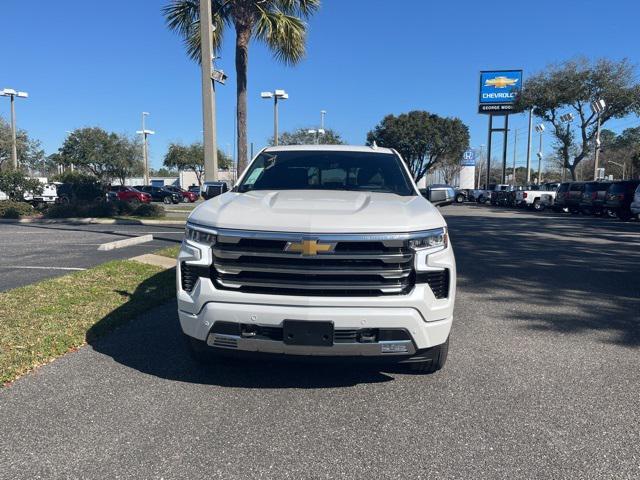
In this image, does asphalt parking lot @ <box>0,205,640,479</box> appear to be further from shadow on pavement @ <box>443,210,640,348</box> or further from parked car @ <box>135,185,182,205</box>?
parked car @ <box>135,185,182,205</box>

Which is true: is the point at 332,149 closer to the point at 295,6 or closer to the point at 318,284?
the point at 318,284

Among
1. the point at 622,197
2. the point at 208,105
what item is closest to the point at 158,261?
the point at 208,105

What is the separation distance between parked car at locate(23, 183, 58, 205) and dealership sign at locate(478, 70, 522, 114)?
4782cm

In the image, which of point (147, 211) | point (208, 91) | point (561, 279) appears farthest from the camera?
point (147, 211)

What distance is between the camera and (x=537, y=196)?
33000 mm

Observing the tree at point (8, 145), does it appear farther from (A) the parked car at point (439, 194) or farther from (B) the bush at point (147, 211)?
(A) the parked car at point (439, 194)

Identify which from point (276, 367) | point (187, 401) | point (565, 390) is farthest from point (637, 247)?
point (187, 401)

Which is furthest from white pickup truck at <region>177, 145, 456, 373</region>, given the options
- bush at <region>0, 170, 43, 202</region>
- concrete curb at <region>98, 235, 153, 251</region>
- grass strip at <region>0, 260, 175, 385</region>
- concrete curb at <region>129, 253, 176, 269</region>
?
bush at <region>0, 170, 43, 202</region>

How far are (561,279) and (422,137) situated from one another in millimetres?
48370

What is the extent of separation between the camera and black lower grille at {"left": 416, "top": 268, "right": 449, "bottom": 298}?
3.46 m

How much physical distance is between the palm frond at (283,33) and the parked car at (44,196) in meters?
13.4

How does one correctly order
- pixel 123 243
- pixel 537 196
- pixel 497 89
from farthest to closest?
1. pixel 497 89
2. pixel 537 196
3. pixel 123 243

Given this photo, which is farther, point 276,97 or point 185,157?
point 185,157

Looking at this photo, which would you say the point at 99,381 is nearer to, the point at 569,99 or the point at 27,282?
the point at 27,282
